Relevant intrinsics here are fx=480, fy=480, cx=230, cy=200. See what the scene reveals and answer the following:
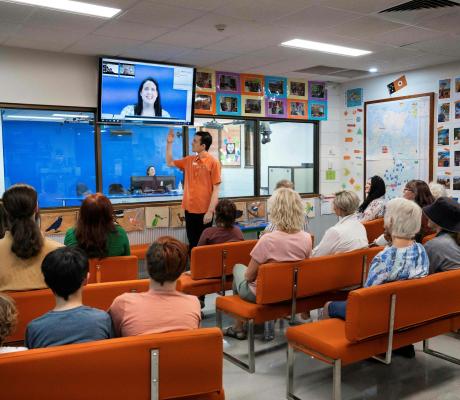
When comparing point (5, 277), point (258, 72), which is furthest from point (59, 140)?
point (5, 277)

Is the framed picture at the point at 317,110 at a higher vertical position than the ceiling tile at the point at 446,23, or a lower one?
lower

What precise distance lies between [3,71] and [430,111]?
204 inches

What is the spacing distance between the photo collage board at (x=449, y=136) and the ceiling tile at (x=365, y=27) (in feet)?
6.17

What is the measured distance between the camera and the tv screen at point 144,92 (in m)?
5.45

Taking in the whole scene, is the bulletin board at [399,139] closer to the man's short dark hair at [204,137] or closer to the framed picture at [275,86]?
the framed picture at [275,86]

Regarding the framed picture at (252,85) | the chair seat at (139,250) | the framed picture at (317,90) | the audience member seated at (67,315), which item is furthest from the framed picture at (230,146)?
the audience member seated at (67,315)

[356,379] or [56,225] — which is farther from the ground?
[56,225]

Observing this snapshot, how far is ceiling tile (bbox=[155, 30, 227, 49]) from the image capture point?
15.1 feet

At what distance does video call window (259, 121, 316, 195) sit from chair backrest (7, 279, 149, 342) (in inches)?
189

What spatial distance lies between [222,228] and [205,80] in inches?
117

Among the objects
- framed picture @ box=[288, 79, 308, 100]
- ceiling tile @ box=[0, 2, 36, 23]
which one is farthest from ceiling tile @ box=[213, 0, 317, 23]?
framed picture @ box=[288, 79, 308, 100]

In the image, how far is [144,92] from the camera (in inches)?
223

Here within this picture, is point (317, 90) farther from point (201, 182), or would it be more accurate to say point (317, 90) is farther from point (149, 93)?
point (201, 182)

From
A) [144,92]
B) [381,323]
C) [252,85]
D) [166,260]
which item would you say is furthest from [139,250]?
[166,260]
